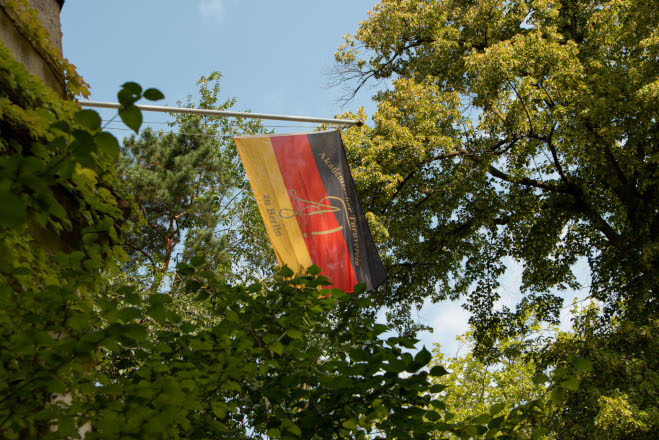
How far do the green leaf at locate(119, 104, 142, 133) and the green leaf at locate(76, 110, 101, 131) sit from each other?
0.11 m

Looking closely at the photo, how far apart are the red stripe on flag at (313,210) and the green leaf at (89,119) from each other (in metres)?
4.87

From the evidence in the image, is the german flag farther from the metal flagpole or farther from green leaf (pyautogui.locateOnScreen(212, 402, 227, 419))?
green leaf (pyautogui.locateOnScreen(212, 402, 227, 419))

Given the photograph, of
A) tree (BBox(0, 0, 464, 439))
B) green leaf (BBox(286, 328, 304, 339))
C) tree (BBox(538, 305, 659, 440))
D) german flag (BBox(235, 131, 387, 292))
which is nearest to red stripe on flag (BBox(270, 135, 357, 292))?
german flag (BBox(235, 131, 387, 292))

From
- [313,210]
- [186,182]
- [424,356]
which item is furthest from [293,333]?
[186,182]

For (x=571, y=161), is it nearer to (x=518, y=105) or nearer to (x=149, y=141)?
(x=518, y=105)

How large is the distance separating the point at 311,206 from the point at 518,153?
7.76 meters

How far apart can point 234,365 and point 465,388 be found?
2289 cm

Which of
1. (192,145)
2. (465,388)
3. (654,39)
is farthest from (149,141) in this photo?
(654,39)

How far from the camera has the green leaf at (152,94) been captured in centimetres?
180

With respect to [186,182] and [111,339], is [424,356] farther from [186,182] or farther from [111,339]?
[186,182]

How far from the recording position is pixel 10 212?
138cm

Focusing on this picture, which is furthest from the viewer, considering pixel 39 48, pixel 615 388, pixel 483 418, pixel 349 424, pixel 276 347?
pixel 615 388

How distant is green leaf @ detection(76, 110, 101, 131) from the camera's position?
174cm

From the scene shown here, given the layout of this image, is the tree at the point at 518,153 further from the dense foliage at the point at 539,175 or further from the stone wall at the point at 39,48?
the stone wall at the point at 39,48
